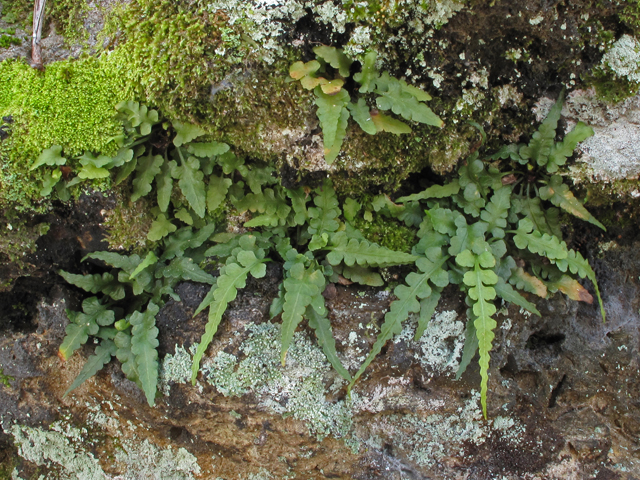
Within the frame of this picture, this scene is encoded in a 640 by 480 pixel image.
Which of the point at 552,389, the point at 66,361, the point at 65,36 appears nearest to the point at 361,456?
the point at 552,389

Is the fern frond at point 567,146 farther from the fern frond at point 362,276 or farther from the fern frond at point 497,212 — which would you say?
the fern frond at point 362,276

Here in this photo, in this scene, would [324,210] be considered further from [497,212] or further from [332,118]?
[497,212]

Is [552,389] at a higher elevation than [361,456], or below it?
higher

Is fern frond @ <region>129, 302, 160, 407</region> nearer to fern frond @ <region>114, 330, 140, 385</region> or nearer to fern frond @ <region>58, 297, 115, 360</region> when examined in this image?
fern frond @ <region>114, 330, 140, 385</region>

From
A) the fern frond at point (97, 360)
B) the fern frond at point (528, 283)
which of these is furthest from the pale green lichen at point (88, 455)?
the fern frond at point (528, 283)

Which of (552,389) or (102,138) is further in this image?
(552,389)

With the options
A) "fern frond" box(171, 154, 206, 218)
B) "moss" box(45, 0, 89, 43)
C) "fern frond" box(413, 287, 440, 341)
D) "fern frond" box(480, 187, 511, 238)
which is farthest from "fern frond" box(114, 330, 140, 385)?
"fern frond" box(480, 187, 511, 238)

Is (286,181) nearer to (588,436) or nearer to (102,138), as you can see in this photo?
(102,138)
